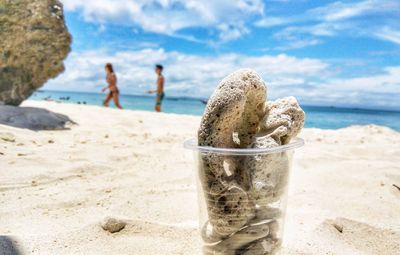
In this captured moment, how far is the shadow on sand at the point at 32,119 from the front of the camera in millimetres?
6033

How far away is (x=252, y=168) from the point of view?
5.77 ft

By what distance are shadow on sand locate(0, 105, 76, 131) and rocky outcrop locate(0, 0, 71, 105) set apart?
26.4 inches

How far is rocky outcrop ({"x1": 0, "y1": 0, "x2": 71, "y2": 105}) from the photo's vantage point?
681 centimetres

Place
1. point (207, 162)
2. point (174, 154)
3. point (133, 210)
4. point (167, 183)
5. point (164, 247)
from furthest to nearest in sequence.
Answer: point (174, 154), point (167, 183), point (133, 210), point (164, 247), point (207, 162)

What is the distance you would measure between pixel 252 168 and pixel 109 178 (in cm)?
248

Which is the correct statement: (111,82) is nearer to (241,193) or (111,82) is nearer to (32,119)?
(32,119)

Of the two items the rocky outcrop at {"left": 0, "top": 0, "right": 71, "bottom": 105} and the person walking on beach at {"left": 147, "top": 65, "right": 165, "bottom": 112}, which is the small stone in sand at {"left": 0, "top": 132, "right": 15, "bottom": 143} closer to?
the rocky outcrop at {"left": 0, "top": 0, "right": 71, "bottom": 105}

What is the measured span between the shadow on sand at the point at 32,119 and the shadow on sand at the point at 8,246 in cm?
384

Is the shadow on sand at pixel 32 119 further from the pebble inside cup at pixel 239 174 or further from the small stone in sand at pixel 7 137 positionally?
the pebble inside cup at pixel 239 174

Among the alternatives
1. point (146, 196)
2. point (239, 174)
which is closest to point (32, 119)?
point (146, 196)

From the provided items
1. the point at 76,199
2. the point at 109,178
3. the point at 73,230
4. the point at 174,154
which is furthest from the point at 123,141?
the point at 73,230

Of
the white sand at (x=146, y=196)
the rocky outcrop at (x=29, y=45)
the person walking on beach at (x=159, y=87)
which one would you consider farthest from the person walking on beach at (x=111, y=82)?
the white sand at (x=146, y=196)

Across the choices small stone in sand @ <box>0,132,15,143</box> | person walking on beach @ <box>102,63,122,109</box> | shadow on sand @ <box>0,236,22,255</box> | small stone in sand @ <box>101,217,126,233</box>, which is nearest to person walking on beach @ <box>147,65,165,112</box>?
person walking on beach @ <box>102,63,122,109</box>

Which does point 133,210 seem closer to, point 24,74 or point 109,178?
point 109,178
